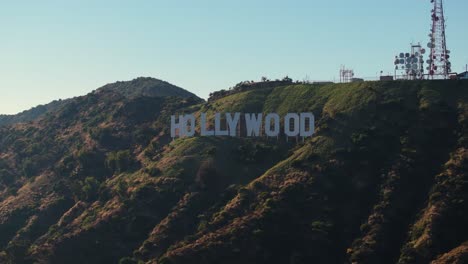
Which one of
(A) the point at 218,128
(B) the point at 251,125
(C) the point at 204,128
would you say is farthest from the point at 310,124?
(C) the point at 204,128

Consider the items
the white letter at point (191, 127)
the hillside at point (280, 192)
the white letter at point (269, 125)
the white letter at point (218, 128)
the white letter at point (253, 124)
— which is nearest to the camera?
the hillside at point (280, 192)

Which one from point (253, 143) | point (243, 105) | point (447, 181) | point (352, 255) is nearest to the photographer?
point (352, 255)

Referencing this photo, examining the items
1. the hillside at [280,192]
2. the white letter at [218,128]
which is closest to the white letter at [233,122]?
the white letter at [218,128]

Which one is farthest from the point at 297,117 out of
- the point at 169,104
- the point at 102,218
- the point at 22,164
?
the point at 22,164

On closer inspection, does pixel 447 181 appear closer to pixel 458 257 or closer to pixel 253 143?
pixel 458 257

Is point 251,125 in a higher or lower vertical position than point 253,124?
lower

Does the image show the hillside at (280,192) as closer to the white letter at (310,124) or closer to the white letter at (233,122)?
the white letter at (310,124)

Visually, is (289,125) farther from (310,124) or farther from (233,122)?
(233,122)
